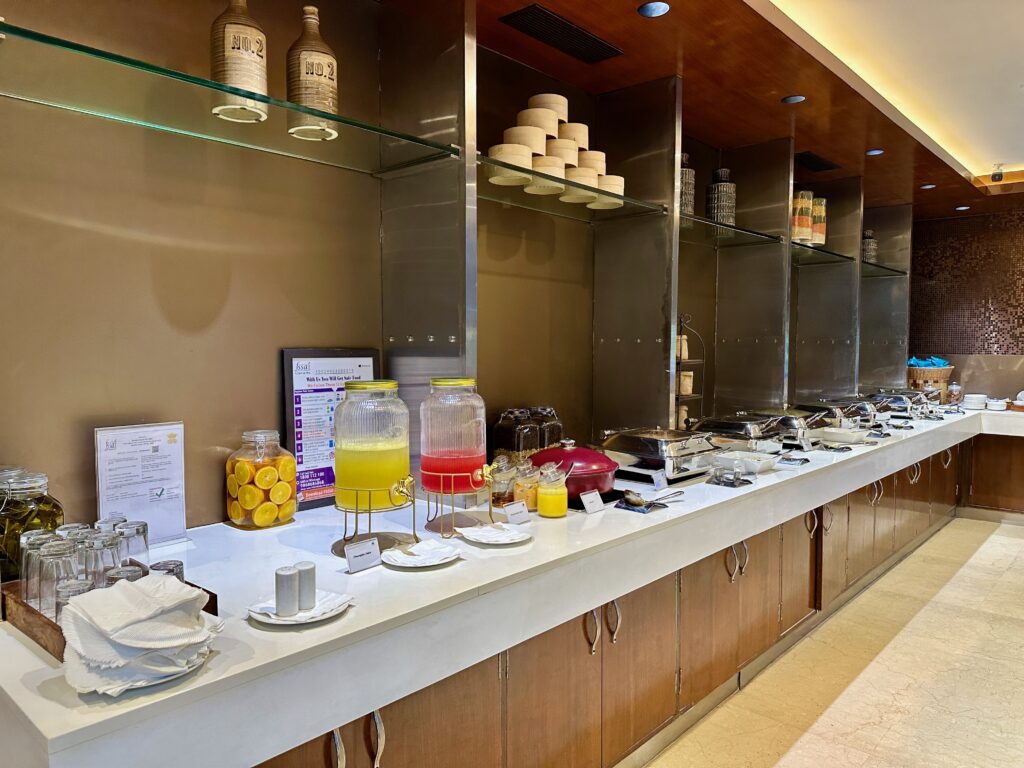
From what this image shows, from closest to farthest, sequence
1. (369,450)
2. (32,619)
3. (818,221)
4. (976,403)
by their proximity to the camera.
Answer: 1. (32,619)
2. (369,450)
3. (818,221)
4. (976,403)

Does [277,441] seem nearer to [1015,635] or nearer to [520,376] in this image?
[520,376]

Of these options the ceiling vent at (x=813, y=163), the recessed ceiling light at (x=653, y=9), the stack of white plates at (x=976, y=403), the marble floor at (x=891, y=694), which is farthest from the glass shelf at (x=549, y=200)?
the stack of white plates at (x=976, y=403)

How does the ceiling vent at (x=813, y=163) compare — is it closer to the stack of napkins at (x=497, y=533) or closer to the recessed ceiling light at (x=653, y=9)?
the recessed ceiling light at (x=653, y=9)

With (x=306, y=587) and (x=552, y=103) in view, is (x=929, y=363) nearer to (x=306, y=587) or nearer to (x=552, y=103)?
(x=552, y=103)

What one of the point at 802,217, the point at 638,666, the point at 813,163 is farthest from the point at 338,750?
the point at 813,163

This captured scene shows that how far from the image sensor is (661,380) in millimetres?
2953

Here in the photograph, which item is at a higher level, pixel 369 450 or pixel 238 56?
pixel 238 56

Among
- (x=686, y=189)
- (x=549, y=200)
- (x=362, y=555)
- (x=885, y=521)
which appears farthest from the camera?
(x=885, y=521)

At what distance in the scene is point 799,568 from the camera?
9.50 feet

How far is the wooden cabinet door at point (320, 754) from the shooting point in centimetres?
116

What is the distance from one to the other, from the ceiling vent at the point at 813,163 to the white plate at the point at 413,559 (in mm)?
3478

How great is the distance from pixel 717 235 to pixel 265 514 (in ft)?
8.95

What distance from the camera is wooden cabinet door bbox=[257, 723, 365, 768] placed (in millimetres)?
1158

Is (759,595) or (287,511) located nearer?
(287,511)
